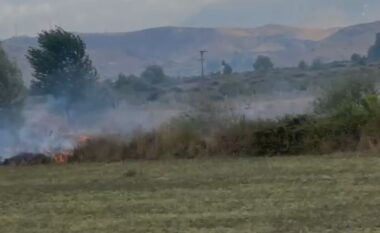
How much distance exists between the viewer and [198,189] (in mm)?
16453

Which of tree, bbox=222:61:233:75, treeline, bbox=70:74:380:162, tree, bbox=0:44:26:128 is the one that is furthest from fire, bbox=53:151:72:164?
tree, bbox=222:61:233:75

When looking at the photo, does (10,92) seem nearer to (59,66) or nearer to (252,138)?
(59,66)

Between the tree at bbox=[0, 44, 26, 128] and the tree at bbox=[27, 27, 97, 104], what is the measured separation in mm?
4223

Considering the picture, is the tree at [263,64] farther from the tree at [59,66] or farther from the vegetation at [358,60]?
the tree at [59,66]

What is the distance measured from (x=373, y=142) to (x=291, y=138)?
7.68 feet

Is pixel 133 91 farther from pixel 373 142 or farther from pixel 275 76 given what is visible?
pixel 373 142

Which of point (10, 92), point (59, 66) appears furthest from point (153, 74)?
point (10, 92)

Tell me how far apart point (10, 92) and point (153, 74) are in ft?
123

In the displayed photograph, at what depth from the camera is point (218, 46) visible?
11125cm

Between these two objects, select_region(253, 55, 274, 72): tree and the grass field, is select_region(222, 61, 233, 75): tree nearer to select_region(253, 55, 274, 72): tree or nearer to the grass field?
select_region(253, 55, 274, 72): tree

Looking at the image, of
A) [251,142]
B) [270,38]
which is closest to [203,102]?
[251,142]

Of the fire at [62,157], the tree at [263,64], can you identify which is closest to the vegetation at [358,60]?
the tree at [263,64]

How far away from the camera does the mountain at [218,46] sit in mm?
99125

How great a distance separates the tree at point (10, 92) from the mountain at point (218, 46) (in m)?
43.1
